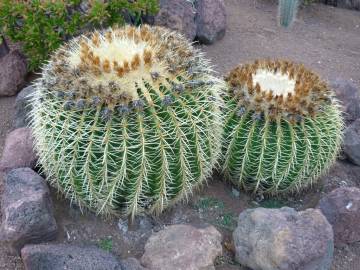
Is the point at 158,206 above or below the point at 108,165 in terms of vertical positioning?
below

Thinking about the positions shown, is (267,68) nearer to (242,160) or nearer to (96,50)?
(242,160)

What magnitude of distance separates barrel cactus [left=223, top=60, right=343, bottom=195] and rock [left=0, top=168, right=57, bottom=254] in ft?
3.57

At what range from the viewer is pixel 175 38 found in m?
2.87

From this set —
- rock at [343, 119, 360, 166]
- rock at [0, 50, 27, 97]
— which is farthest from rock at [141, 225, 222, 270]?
rock at [0, 50, 27, 97]

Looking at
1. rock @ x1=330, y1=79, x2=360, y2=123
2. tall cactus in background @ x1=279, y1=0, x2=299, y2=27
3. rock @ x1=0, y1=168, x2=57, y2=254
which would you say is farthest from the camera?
tall cactus in background @ x1=279, y1=0, x2=299, y2=27

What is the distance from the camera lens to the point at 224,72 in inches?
190

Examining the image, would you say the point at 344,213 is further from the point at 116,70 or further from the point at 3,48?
the point at 3,48

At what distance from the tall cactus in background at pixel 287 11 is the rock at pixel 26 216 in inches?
167

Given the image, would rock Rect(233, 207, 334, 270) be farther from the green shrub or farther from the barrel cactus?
the green shrub

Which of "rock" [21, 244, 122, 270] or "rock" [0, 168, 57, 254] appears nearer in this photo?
"rock" [21, 244, 122, 270]

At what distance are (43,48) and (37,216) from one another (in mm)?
1774

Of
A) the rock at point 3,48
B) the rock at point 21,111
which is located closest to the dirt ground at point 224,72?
the rock at point 21,111

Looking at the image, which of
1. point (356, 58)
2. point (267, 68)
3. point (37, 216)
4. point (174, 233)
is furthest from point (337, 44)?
point (37, 216)

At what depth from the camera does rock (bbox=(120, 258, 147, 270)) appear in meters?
2.57
